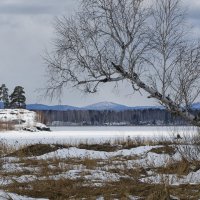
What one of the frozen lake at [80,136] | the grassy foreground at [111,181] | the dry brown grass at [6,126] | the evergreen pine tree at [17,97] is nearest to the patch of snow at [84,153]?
the frozen lake at [80,136]

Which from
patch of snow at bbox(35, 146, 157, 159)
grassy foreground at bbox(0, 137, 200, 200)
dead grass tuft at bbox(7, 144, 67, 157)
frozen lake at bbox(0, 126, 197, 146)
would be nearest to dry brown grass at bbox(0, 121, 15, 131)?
frozen lake at bbox(0, 126, 197, 146)

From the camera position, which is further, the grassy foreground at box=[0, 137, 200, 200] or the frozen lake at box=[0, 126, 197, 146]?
the frozen lake at box=[0, 126, 197, 146]

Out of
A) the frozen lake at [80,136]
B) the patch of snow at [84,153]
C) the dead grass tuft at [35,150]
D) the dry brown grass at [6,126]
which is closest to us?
the frozen lake at [80,136]

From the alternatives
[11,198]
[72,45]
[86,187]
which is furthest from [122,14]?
[11,198]

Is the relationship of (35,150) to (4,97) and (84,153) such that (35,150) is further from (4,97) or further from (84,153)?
(4,97)

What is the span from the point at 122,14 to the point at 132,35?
0.75 metres

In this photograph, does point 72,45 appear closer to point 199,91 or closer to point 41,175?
point 199,91

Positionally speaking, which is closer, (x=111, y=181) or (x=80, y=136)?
(x=111, y=181)

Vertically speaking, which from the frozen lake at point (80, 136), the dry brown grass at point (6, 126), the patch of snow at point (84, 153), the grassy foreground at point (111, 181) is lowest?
the grassy foreground at point (111, 181)

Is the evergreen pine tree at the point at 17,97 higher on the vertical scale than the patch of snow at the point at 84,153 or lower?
higher

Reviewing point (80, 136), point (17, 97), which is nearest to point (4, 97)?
point (17, 97)

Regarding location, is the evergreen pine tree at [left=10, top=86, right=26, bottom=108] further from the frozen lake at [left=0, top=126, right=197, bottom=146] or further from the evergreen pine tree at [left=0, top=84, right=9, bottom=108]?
the frozen lake at [left=0, top=126, right=197, bottom=146]

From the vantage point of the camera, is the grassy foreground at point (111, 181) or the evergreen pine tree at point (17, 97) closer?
the grassy foreground at point (111, 181)

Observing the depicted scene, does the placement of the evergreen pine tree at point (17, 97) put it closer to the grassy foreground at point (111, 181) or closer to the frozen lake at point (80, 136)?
the frozen lake at point (80, 136)
